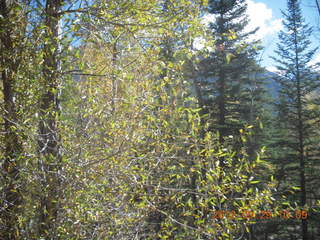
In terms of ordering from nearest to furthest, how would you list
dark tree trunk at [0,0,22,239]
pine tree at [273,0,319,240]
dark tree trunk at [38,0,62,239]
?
dark tree trunk at [38,0,62,239] < dark tree trunk at [0,0,22,239] < pine tree at [273,0,319,240]

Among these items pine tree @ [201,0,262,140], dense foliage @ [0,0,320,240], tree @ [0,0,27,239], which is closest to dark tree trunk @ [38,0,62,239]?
dense foliage @ [0,0,320,240]

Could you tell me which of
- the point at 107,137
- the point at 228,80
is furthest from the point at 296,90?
the point at 107,137

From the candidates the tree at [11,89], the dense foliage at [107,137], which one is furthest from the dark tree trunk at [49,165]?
the tree at [11,89]

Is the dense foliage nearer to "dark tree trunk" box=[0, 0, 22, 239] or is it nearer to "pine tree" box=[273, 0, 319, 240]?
"dark tree trunk" box=[0, 0, 22, 239]

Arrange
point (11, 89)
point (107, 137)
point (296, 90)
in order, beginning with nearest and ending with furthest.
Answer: point (11, 89)
point (107, 137)
point (296, 90)

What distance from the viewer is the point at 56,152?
2744 millimetres

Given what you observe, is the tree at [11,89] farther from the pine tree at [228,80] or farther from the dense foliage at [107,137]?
the pine tree at [228,80]

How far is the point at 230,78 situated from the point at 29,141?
14581 millimetres

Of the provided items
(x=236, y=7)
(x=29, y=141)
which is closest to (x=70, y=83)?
(x=29, y=141)

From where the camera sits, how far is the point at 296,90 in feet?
48.0

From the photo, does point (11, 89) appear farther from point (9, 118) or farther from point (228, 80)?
point (228, 80)

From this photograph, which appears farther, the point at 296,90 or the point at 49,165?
the point at 296,90

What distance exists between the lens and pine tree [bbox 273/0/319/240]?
1409 centimetres

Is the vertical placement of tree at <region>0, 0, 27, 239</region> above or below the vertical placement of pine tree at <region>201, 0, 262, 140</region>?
below
